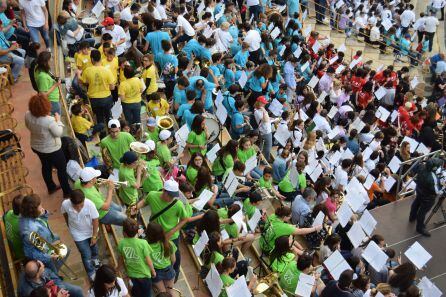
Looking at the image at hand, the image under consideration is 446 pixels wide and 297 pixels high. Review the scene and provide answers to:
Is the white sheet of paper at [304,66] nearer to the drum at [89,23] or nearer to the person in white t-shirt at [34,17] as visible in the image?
the drum at [89,23]

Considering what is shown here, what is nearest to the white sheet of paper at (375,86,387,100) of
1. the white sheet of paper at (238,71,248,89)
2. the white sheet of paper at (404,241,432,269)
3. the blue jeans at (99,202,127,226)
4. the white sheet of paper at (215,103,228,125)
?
the white sheet of paper at (238,71,248,89)

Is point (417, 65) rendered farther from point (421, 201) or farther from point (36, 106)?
point (36, 106)

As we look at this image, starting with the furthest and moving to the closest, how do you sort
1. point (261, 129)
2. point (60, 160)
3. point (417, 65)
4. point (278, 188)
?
point (417, 65) < point (261, 129) < point (278, 188) < point (60, 160)

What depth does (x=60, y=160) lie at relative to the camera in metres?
8.34

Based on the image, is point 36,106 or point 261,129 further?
point 261,129

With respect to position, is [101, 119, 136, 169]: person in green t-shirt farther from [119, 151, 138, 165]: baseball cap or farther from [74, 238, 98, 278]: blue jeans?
[74, 238, 98, 278]: blue jeans

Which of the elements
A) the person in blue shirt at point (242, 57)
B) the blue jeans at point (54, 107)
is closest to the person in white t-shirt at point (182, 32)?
the person in blue shirt at point (242, 57)

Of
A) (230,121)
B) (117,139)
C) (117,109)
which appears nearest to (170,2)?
(230,121)

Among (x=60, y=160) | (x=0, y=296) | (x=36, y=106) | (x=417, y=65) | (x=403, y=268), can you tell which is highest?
(x=36, y=106)

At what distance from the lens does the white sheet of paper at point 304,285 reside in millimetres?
7508

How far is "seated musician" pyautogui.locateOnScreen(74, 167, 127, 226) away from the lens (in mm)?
7199

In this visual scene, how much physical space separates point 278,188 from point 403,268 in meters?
3.01

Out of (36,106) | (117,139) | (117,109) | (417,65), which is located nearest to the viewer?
(36,106)

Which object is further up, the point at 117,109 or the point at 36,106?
the point at 36,106
